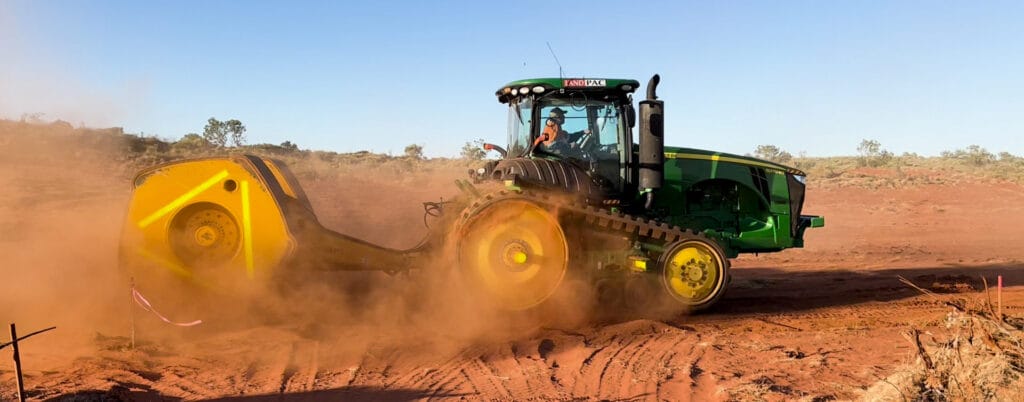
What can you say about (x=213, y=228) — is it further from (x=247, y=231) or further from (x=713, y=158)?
(x=713, y=158)

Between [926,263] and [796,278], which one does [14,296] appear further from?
[926,263]

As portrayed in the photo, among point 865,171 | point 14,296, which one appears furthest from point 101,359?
point 865,171

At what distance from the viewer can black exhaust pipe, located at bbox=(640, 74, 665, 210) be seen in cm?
729

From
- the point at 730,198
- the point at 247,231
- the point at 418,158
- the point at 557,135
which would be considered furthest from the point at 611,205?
the point at 418,158

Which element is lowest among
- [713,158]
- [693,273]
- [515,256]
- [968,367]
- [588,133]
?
[968,367]

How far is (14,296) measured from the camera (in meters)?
7.00

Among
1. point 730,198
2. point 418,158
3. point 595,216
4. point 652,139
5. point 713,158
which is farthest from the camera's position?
point 418,158

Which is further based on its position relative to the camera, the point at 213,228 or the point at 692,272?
the point at 692,272

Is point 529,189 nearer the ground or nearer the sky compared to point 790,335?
nearer the sky

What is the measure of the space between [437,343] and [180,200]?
300cm

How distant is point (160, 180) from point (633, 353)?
4997 millimetres

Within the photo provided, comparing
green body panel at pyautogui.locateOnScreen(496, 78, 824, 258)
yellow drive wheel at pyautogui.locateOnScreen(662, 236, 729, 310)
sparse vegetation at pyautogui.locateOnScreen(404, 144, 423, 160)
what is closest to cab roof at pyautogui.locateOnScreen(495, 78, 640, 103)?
green body panel at pyautogui.locateOnScreen(496, 78, 824, 258)

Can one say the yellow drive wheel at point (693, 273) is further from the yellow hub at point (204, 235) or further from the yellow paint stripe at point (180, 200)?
the yellow paint stripe at point (180, 200)

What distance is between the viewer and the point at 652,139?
7.36m
